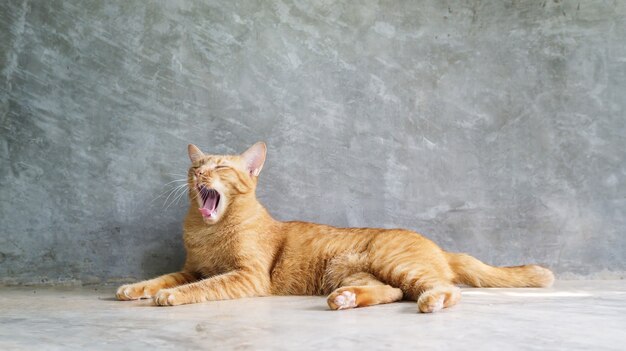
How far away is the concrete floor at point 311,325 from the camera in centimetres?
201

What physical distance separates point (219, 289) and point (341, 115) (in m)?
1.61

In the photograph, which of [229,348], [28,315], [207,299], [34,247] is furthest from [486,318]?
[34,247]

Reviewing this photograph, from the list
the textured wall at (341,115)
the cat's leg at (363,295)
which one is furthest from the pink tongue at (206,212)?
the cat's leg at (363,295)

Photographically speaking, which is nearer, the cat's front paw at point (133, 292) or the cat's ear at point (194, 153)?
the cat's front paw at point (133, 292)

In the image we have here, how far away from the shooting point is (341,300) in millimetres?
2752

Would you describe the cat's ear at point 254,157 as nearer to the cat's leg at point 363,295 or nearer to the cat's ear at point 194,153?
the cat's ear at point 194,153

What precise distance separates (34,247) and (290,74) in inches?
81.0

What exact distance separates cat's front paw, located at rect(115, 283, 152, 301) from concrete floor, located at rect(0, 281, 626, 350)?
0.06 meters

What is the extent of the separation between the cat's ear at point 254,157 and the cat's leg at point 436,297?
132 centimetres

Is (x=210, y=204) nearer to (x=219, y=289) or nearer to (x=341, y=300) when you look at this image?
(x=219, y=289)

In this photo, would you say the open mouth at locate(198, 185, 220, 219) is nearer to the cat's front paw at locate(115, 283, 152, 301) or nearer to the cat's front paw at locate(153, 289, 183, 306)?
the cat's front paw at locate(115, 283, 152, 301)

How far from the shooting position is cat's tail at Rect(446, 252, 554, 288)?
3.53 m

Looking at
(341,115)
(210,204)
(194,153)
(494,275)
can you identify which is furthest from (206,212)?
(494,275)

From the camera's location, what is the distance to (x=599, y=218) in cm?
420
